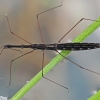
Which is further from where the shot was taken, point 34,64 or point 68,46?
point 34,64

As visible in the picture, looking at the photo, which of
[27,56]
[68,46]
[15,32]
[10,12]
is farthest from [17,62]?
[68,46]

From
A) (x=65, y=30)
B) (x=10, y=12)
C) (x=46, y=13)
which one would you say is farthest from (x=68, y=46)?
(x=10, y=12)

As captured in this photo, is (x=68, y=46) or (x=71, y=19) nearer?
(x=68, y=46)

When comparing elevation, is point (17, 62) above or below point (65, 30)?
below

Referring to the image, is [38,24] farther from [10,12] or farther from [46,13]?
[10,12]

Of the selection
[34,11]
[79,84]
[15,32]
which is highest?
[34,11]

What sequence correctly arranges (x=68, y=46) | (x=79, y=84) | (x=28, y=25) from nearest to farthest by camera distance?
(x=68, y=46) → (x=79, y=84) → (x=28, y=25)

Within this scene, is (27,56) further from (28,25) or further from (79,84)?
(79,84)

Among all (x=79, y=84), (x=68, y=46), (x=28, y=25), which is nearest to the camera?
(x=68, y=46)

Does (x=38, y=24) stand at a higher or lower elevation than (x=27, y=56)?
higher
